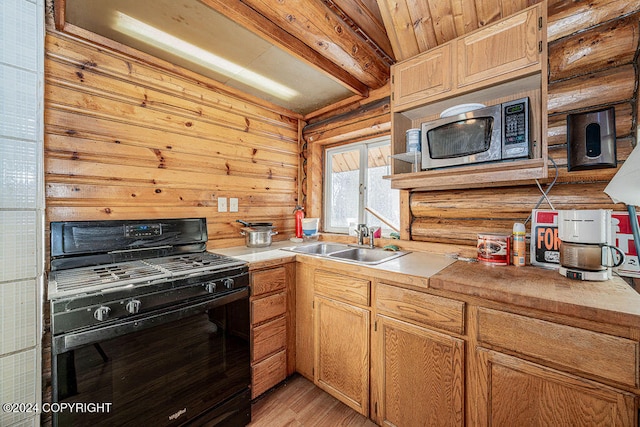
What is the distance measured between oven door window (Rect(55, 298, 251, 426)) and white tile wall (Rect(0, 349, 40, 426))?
339 mm

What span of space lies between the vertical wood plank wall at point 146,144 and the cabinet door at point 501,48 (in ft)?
5.60

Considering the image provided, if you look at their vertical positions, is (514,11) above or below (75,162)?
above

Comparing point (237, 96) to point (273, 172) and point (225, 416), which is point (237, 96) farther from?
point (225, 416)

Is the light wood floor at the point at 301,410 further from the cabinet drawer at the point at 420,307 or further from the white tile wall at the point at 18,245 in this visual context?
the white tile wall at the point at 18,245

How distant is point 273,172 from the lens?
2582 mm

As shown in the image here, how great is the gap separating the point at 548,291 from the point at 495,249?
48 centimetres

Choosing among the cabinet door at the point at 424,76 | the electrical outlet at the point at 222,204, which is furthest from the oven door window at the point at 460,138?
the electrical outlet at the point at 222,204

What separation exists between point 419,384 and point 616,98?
1802 mm

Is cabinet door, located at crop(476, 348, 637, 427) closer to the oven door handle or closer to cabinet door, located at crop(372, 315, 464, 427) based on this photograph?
cabinet door, located at crop(372, 315, 464, 427)

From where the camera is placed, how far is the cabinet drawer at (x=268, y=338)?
1658 millimetres

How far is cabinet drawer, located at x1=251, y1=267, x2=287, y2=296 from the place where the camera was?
1.65m

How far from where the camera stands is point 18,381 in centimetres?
111

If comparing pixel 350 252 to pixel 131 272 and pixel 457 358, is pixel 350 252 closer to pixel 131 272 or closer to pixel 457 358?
pixel 457 358

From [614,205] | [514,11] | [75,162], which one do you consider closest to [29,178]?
[75,162]
